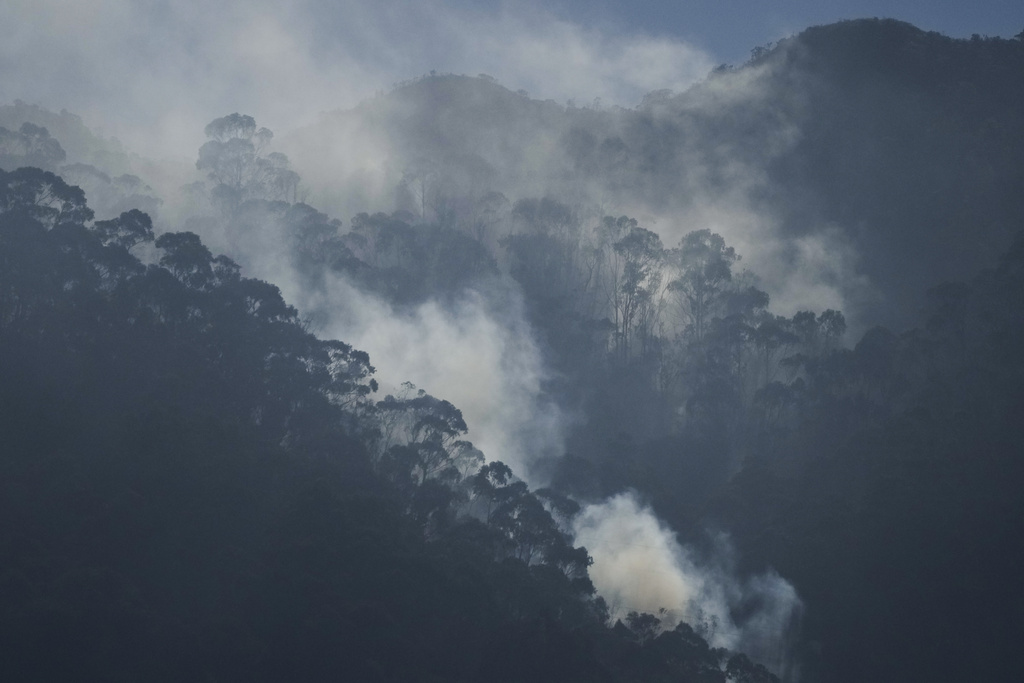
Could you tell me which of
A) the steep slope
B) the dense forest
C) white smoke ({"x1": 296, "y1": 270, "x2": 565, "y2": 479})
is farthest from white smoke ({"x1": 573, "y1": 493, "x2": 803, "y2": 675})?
the steep slope

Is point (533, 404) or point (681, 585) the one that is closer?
point (681, 585)

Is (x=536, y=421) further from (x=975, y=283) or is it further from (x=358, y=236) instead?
(x=975, y=283)

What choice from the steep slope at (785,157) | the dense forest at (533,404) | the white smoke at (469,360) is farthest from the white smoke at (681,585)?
the steep slope at (785,157)

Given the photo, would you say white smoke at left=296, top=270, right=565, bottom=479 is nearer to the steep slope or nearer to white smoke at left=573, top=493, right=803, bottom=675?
white smoke at left=573, top=493, right=803, bottom=675

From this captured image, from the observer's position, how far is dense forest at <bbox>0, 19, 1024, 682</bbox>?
3694 centimetres

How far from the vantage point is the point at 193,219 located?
8544 cm

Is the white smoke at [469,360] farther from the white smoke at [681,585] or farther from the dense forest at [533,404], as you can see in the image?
the white smoke at [681,585]

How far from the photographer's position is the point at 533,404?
244ft

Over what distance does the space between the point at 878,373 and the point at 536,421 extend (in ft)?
85.9

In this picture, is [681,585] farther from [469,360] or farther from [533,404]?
[469,360]

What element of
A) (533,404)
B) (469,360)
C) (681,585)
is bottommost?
(681,585)

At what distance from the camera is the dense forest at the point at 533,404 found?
3694 cm

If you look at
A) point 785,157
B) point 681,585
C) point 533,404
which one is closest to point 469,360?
point 533,404

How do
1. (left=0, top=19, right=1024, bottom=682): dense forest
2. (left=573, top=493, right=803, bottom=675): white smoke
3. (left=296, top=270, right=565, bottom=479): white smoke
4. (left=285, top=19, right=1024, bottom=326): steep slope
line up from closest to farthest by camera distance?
(left=0, top=19, right=1024, bottom=682): dense forest → (left=573, top=493, right=803, bottom=675): white smoke → (left=296, top=270, right=565, bottom=479): white smoke → (left=285, top=19, right=1024, bottom=326): steep slope
